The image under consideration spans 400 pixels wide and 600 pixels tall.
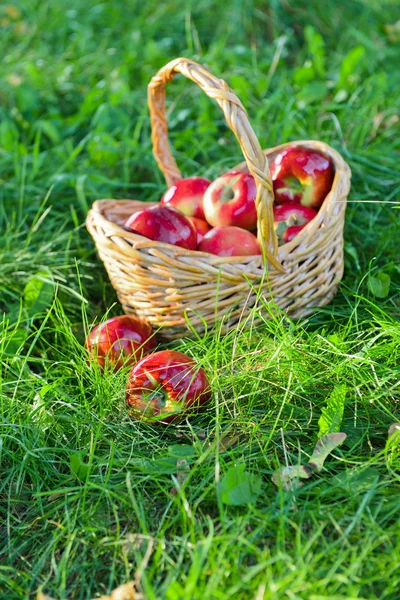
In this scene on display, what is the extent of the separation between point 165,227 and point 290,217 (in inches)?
16.1

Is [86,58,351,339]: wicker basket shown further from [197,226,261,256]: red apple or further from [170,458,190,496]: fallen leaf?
[170,458,190,496]: fallen leaf

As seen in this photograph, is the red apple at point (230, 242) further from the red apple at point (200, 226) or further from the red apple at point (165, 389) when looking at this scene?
the red apple at point (165, 389)

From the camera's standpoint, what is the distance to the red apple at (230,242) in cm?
207

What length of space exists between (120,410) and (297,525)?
56 cm

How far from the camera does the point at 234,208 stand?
2225 millimetres

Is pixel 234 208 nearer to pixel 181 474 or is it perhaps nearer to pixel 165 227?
pixel 165 227

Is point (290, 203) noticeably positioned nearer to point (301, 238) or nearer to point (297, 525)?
point (301, 238)

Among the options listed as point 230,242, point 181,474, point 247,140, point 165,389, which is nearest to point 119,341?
point 165,389

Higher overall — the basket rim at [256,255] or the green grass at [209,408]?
the basket rim at [256,255]

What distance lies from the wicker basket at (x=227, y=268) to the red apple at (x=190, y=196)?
342 millimetres

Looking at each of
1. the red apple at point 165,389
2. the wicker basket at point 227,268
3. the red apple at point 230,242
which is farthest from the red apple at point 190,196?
the red apple at point 165,389

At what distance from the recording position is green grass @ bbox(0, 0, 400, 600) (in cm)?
136

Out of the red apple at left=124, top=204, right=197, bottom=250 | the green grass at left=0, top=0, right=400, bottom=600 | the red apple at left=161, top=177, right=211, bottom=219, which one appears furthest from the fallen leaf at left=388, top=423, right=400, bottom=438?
the red apple at left=161, top=177, right=211, bottom=219

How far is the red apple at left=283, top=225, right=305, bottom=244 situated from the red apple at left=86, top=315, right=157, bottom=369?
51 centimetres
